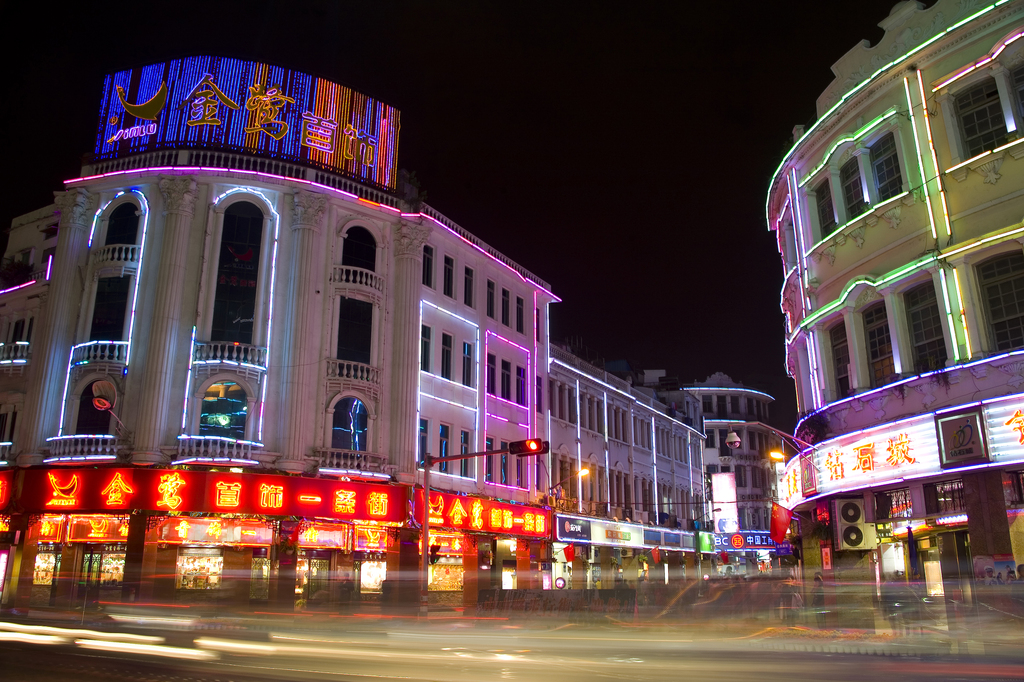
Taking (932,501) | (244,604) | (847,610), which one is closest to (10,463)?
(244,604)

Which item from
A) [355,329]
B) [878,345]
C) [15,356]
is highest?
[355,329]

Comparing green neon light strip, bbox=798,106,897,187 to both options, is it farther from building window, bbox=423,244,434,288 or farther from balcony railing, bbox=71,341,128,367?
balcony railing, bbox=71,341,128,367

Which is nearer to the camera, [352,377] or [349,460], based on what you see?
[349,460]

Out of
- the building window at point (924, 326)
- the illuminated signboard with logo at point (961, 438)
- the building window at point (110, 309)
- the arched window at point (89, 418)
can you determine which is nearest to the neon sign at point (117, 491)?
the arched window at point (89, 418)

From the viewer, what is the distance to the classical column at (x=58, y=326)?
27.8 meters

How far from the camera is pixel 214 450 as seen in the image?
88.2 ft

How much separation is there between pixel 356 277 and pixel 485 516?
448 inches

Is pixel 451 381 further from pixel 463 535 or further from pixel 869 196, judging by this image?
pixel 869 196

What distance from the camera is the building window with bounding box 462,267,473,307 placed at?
119 ft

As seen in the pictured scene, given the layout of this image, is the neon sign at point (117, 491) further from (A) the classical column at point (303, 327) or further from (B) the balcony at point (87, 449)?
(A) the classical column at point (303, 327)

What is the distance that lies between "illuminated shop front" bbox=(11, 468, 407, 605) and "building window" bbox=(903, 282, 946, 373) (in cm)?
1828

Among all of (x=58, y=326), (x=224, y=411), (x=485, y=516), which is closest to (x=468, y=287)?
(x=485, y=516)

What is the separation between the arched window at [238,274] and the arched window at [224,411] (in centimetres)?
187

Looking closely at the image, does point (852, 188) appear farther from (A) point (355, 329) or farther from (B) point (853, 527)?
(A) point (355, 329)
